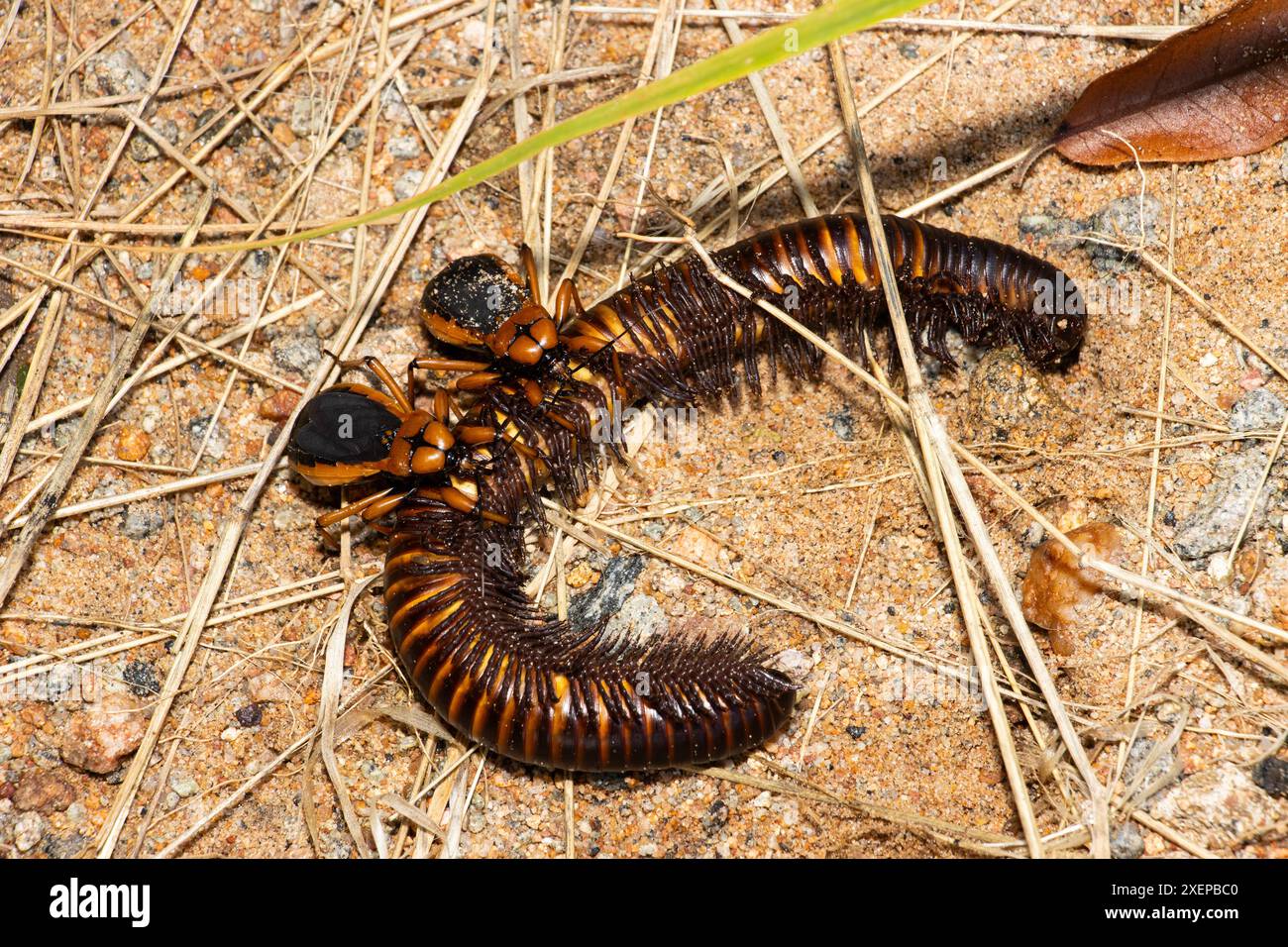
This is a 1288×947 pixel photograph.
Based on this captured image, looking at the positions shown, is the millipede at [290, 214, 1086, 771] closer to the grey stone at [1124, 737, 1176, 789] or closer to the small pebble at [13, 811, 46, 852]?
the grey stone at [1124, 737, 1176, 789]

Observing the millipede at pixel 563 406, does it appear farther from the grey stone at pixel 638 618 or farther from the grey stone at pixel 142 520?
the grey stone at pixel 142 520

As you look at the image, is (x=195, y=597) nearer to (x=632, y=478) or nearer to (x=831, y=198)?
(x=632, y=478)

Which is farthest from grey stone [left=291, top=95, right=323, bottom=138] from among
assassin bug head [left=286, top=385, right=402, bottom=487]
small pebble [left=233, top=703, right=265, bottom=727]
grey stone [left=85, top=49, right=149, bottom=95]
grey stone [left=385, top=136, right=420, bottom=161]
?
small pebble [left=233, top=703, right=265, bottom=727]

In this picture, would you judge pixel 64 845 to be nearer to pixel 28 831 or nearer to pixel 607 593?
pixel 28 831

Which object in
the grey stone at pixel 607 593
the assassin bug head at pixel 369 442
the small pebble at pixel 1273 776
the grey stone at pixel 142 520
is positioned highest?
the assassin bug head at pixel 369 442

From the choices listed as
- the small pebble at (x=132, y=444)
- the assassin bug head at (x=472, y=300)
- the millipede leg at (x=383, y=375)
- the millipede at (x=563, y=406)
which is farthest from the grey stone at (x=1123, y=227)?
the small pebble at (x=132, y=444)

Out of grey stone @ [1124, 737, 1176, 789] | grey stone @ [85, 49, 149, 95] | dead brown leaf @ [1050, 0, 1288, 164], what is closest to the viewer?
grey stone @ [1124, 737, 1176, 789]
